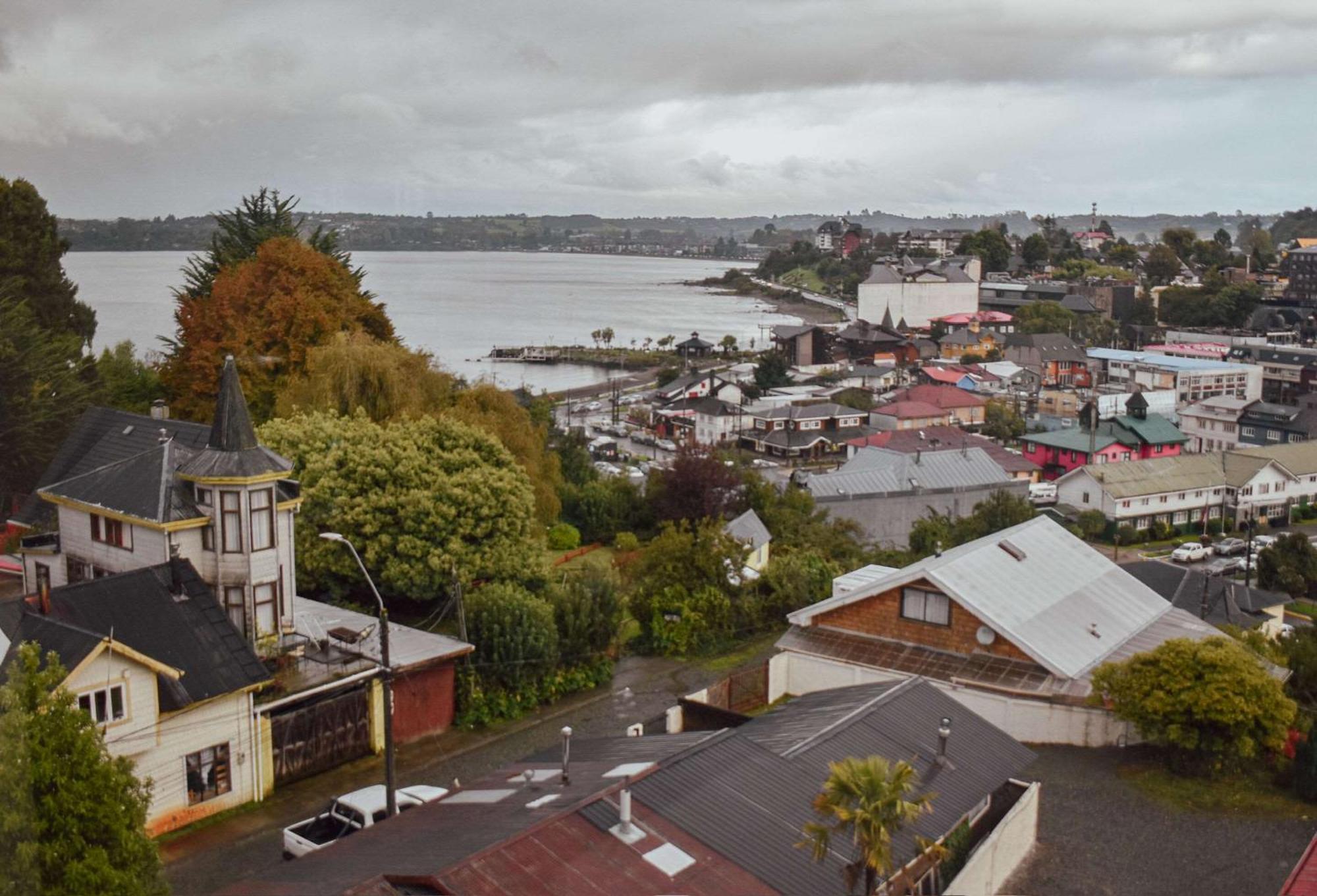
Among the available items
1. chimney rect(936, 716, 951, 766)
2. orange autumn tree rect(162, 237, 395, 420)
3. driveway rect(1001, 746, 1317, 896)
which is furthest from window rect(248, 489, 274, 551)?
orange autumn tree rect(162, 237, 395, 420)

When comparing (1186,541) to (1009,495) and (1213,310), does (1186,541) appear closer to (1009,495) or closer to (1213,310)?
(1009,495)

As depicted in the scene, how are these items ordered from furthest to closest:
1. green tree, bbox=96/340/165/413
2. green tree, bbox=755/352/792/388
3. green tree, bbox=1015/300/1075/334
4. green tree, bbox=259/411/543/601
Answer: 1. green tree, bbox=1015/300/1075/334
2. green tree, bbox=755/352/792/388
3. green tree, bbox=96/340/165/413
4. green tree, bbox=259/411/543/601

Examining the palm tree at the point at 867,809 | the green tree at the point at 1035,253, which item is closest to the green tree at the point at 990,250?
the green tree at the point at 1035,253

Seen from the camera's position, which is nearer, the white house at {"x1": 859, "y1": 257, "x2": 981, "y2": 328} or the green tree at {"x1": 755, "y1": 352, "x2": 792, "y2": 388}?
the green tree at {"x1": 755, "y1": 352, "x2": 792, "y2": 388}

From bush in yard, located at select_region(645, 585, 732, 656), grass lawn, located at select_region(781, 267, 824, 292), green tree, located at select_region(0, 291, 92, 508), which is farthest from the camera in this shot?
grass lawn, located at select_region(781, 267, 824, 292)

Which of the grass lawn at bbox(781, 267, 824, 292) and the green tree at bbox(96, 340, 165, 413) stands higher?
the grass lawn at bbox(781, 267, 824, 292)

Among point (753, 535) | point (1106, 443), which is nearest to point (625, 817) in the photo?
point (753, 535)

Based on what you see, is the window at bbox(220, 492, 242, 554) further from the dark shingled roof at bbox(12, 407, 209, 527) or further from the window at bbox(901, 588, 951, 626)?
the window at bbox(901, 588, 951, 626)

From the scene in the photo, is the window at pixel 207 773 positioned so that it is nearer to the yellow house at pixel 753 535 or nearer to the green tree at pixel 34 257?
the yellow house at pixel 753 535
